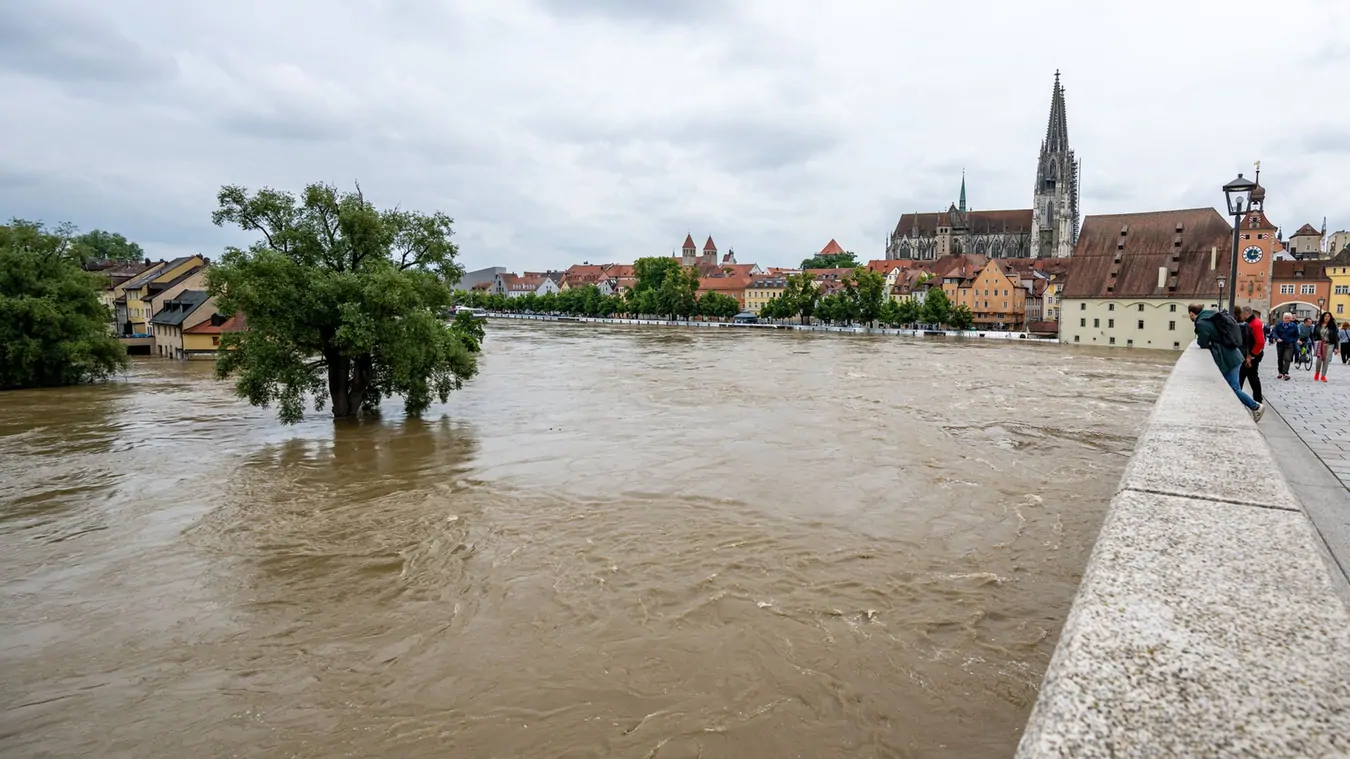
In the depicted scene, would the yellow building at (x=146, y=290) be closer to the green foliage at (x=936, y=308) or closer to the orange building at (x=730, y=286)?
the green foliage at (x=936, y=308)

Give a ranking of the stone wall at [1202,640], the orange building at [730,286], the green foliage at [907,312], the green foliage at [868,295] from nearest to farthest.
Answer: the stone wall at [1202,640], the green foliage at [907,312], the green foliage at [868,295], the orange building at [730,286]

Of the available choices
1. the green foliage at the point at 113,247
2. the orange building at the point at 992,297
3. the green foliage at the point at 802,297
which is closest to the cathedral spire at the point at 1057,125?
the orange building at the point at 992,297

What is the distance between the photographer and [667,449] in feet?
65.9

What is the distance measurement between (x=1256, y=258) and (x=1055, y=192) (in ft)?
228

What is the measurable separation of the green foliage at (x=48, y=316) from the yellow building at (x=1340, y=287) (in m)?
110

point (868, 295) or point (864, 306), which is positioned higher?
point (868, 295)

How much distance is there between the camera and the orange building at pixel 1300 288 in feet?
285

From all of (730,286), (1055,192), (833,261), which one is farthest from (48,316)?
(833,261)

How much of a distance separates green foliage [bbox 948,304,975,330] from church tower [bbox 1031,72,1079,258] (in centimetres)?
4662

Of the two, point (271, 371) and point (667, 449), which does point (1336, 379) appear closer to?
point (667, 449)

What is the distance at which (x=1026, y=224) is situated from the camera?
456 ft

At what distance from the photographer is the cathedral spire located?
12669cm

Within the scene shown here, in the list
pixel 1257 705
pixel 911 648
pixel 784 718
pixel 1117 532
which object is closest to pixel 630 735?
pixel 784 718

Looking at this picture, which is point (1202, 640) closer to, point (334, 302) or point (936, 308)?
point (334, 302)
